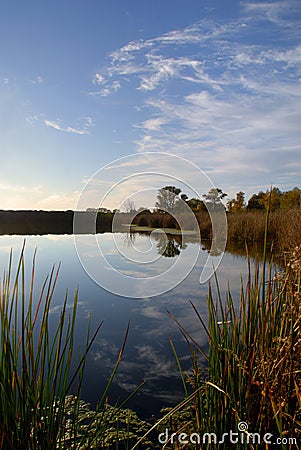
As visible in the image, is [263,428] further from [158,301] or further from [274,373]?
[158,301]

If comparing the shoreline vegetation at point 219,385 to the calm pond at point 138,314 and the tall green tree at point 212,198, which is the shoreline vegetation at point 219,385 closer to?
the calm pond at point 138,314

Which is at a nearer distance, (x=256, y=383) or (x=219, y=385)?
(x=256, y=383)

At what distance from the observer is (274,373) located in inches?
55.8

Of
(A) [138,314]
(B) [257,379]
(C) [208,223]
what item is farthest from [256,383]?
(C) [208,223]

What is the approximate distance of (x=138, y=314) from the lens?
5457mm

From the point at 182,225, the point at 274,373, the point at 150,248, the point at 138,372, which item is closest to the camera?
the point at 274,373

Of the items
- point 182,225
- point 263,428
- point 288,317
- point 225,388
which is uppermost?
point 182,225

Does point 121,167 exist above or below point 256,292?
above

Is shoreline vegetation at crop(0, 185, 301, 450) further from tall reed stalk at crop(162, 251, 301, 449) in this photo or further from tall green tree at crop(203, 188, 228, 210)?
tall green tree at crop(203, 188, 228, 210)

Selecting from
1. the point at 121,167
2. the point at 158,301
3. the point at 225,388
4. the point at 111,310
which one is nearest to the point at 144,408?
the point at 225,388

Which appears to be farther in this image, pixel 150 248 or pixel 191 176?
pixel 150 248

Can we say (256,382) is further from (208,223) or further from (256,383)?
(208,223)

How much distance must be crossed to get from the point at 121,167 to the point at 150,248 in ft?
5.52

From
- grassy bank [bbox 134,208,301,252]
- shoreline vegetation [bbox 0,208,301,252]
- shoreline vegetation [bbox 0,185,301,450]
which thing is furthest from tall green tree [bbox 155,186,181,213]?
grassy bank [bbox 134,208,301,252]
